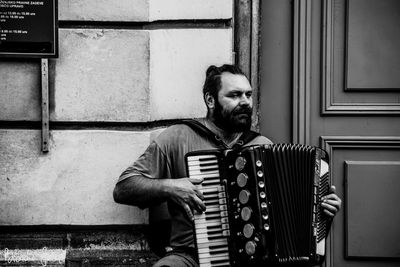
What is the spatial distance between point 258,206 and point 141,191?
717mm

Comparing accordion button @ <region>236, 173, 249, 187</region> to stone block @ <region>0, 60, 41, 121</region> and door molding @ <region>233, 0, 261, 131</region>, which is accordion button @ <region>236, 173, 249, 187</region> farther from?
stone block @ <region>0, 60, 41, 121</region>

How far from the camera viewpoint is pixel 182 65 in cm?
377

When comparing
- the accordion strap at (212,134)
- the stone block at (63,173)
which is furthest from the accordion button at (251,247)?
the stone block at (63,173)

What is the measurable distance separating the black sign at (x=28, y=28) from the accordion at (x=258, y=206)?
4.41ft

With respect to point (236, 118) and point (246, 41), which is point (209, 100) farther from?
point (246, 41)

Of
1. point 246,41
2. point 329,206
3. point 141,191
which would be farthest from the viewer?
point 246,41

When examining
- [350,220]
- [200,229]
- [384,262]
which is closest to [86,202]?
[200,229]

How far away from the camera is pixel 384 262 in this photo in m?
4.05

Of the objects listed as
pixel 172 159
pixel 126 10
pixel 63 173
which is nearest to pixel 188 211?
pixel 172 159

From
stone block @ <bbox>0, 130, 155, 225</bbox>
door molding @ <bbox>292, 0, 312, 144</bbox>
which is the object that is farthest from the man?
door molding @ <bbox>292, 0, 312, 144</bbox>

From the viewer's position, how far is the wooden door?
4.03 m

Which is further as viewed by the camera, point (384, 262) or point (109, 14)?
point (384, 262)

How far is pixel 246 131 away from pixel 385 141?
1.12 meters

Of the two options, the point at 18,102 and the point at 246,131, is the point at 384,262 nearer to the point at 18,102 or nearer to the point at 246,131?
the point at 246,131
